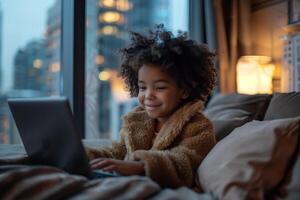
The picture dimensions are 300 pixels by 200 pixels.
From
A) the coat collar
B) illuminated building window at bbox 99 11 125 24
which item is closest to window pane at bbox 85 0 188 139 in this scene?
illuminated building window at bbox 99 11 125 24

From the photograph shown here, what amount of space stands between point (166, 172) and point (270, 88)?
2.12m

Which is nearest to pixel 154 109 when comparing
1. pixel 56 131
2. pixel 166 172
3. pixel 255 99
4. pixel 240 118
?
pixel 166 172

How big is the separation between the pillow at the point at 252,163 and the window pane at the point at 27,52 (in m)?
2.12

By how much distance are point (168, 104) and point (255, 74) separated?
1786 millimetres

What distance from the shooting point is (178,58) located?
145 centimetres

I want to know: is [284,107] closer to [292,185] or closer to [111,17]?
[292,185]

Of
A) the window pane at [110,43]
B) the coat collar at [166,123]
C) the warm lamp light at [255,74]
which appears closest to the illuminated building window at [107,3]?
the window pane at [110,43]

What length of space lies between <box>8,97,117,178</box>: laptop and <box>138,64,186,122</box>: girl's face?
331mm

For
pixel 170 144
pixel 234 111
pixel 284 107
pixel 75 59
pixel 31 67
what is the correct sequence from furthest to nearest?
pixel 31 67 → pixel 75 59 → pixel 234 111 → pixel 284 107 → pixel 170 144

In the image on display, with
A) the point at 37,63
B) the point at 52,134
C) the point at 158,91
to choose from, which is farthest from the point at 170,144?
the point at 37,63

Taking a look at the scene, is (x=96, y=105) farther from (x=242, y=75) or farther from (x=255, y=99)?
(x=255, y=99)

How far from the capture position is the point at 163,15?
11.8 ft

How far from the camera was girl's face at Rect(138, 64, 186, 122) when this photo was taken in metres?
1.44

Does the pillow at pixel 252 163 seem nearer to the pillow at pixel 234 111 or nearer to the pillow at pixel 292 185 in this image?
the pillow at pixel 292 185
